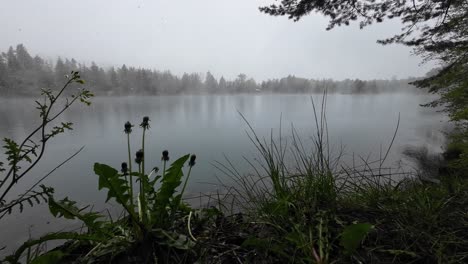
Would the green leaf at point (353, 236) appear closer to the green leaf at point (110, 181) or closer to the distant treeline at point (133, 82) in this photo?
the green leaf at point (110, 181)

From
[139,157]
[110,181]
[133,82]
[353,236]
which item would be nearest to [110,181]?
[110,181]

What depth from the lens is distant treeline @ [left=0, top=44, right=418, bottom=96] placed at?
129 feet

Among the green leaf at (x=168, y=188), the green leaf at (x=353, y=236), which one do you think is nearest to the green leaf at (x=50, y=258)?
the green leaf at (x=168, y=188)

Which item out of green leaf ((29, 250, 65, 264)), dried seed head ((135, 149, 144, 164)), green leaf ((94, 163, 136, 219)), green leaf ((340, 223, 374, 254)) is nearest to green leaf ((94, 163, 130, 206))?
green leaf ((94, 163, 136, 219))

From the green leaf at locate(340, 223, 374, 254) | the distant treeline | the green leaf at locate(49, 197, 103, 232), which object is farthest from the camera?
the distant treeline

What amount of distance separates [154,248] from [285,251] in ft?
1.66

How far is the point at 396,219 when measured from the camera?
0.86 m

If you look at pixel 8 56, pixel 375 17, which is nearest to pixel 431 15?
pixel 375 17

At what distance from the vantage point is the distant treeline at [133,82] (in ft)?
129

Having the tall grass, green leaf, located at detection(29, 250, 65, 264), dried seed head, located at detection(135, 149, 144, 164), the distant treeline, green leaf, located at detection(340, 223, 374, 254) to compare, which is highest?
the distant treeline

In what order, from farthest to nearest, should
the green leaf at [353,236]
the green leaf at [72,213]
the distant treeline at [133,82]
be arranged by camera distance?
the distant treeline at [133,82], the green leaf at [72,213], the green leaf at [353,236]

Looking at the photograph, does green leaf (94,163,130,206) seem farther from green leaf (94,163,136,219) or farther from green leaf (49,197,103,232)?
green leaf (49,197,103,232)

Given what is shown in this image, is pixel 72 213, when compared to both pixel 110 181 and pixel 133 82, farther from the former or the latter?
pixel 133 82

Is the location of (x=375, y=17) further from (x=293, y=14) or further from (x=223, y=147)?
(x=223, y=147)
